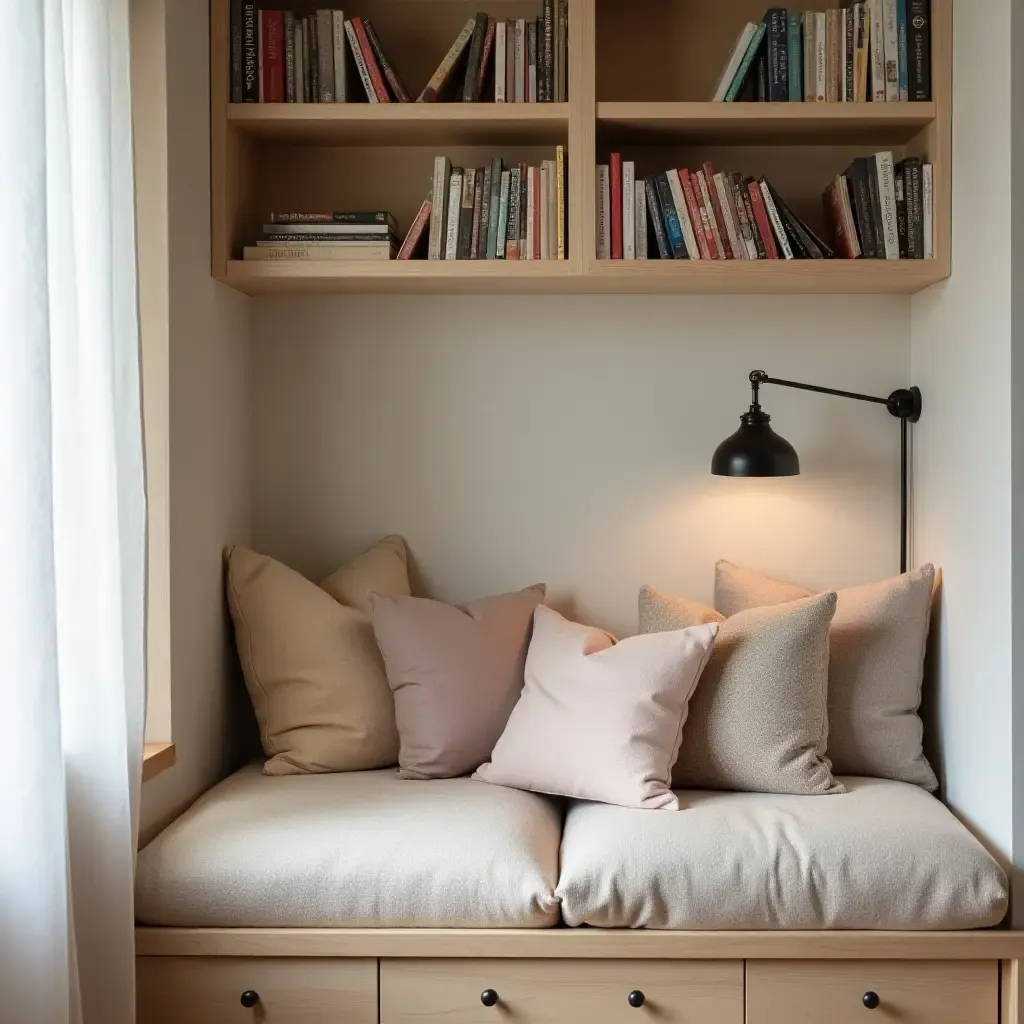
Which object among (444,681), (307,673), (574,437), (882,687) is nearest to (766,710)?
(882,687)

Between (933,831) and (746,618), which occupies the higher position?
(746,618)

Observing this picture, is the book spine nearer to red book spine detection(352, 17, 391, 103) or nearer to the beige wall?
red book spine detection(352, 17, 391, 103)

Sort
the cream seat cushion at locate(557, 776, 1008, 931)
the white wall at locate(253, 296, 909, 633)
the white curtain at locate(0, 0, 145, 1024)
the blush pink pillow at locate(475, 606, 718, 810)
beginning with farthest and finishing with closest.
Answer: the white wall at locate(253, 296, 909, 633)
the blush pink pillow at locate(475, 606, 718, 810)
the cream seat cushion at locate(557, 776, 1008, 931)
the white curtain at locate(0, 0, 145, 1024)

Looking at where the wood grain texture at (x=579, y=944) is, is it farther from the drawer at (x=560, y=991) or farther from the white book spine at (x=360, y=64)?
the white book spine at (x=360, y=64)

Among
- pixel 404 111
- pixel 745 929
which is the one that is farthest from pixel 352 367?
pixel 745 929

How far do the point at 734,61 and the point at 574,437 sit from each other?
0.89 m

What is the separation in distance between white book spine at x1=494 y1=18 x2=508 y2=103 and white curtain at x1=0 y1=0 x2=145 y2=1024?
0.84m

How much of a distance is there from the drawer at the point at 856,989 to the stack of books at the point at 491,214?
1469 mm

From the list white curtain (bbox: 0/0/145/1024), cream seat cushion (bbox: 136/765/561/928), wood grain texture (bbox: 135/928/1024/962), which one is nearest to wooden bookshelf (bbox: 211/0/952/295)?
white curtain (bbox: 0/0/145/1024)

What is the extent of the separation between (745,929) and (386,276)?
4.77 ft

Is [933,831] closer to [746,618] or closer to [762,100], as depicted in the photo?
[746,618]

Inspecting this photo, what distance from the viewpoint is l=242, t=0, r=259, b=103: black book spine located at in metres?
2.47

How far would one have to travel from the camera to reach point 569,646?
238 cm

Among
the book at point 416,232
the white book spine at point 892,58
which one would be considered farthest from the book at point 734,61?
the book at point 416,232
